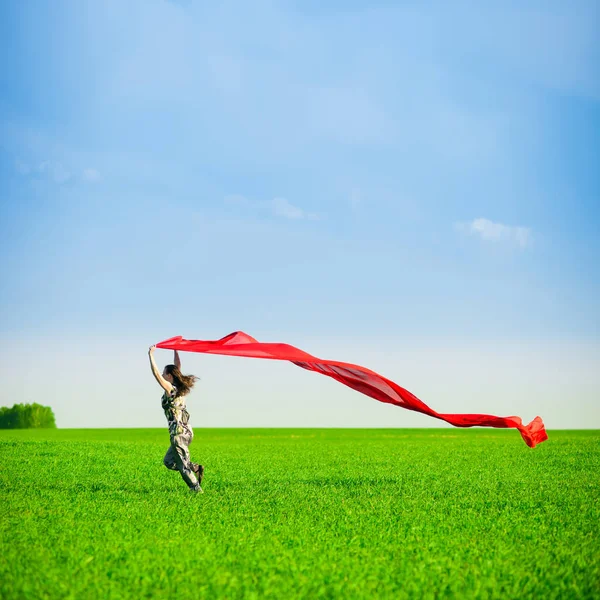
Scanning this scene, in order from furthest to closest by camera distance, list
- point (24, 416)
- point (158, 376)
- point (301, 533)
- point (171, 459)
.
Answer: point (24, 416), point (171, 459), point (158, 376), point (301, 533)

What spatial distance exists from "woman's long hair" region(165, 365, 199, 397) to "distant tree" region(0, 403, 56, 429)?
4943cm

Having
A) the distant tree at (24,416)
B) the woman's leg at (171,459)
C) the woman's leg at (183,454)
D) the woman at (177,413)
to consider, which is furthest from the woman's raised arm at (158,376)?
the distant tree at (24,416)

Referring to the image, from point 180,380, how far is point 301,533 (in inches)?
196

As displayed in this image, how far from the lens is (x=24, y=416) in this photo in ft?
198

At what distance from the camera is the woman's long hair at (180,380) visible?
15.4 meters

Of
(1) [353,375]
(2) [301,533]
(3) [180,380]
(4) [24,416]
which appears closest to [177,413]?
(3) [180,380]

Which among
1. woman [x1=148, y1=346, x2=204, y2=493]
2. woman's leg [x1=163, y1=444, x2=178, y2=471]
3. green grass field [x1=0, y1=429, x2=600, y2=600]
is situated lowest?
green grass field [x1=0, y1=429, x2=600, y2=600]

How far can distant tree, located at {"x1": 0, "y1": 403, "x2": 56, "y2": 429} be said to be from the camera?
6022cm

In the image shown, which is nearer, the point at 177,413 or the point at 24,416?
the point at 177,413

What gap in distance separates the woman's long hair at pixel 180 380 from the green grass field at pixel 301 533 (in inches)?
85.6

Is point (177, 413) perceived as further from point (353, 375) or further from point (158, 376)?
point (353, 375)

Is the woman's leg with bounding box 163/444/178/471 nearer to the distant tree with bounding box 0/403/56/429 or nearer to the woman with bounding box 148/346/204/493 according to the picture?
the woman with bounding box 148/346/204/493

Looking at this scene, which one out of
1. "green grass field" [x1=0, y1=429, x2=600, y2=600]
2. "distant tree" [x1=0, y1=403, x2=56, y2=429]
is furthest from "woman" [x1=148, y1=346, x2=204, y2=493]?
"distant tree" [x1=0, y1=403, x2=56, y2=429]

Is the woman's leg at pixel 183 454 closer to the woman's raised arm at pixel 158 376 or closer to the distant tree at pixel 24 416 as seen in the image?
the woman's raised arm at pixel 158 376
